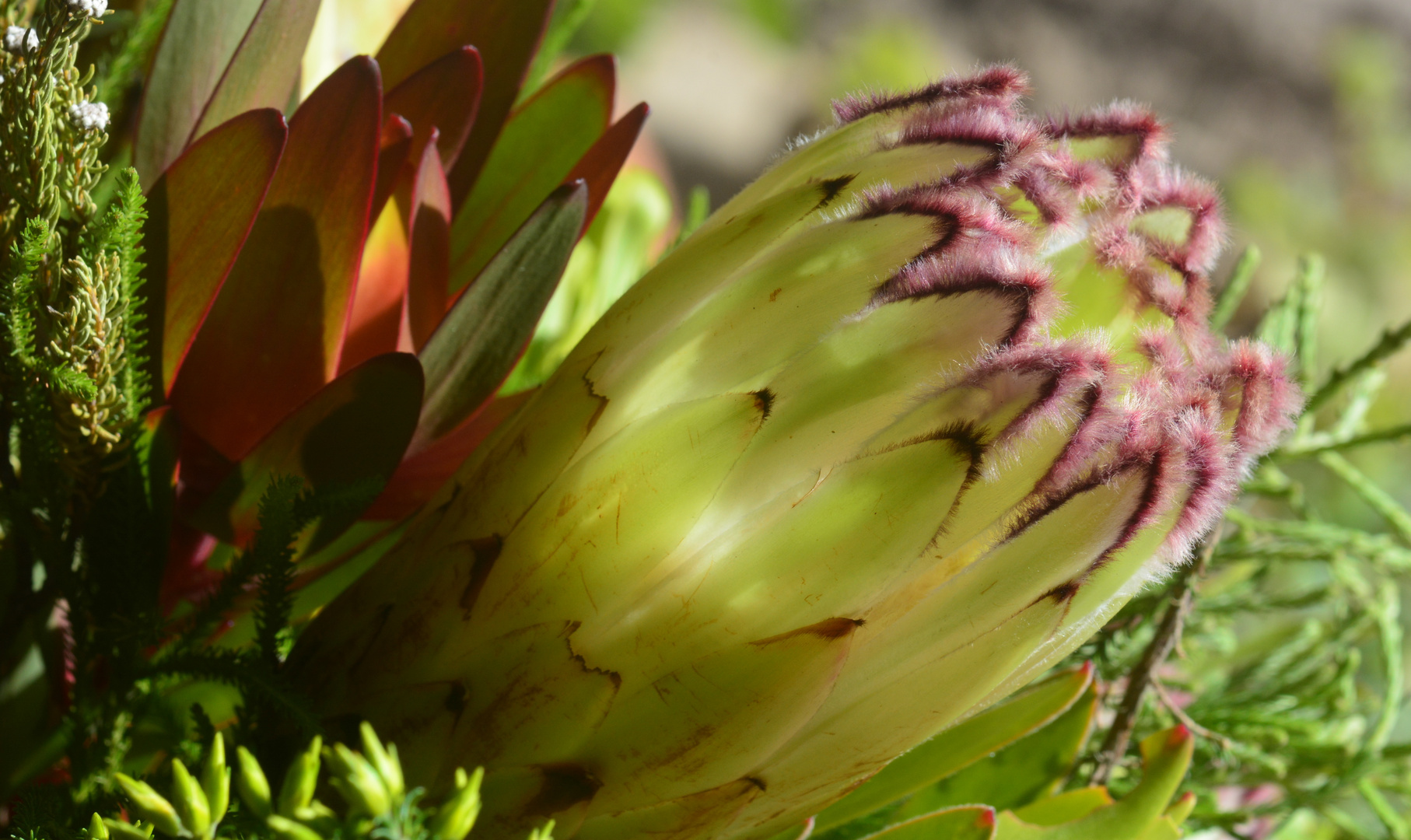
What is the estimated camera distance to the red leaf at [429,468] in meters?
0.40

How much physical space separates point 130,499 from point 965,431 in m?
0.29

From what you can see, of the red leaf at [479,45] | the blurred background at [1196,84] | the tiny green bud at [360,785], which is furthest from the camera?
the blurred background at [1196,84]

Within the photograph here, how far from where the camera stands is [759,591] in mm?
300

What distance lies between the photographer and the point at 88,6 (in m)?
0.29

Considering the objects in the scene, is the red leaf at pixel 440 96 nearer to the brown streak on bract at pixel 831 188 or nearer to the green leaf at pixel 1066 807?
the brown streak on bract at pixel 831 188

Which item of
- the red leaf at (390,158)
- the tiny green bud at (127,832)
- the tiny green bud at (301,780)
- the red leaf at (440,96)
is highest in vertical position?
the red leaf at (440,96)

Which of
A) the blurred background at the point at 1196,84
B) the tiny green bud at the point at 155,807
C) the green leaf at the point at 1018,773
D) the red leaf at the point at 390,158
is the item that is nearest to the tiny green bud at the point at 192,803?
the tiny green bud at the point at 155,807

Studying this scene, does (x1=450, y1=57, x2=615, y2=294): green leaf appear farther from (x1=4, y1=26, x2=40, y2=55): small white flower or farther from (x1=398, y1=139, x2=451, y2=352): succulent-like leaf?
(x1=4, y1=26, x2=40, y2=55): small white flower

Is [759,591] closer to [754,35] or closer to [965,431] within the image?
[965,431]

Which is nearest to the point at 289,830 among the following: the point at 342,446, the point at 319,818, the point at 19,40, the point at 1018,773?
the point at 319,818

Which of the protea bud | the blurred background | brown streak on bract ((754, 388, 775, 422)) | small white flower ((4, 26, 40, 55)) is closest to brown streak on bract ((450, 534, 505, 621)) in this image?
the protea bud

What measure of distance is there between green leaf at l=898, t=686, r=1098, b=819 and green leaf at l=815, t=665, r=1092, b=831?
4 centimetres

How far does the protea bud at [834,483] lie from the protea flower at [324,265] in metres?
0.04

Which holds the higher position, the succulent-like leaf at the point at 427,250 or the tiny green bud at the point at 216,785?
the succulent-like leaf at the point at 427,250
